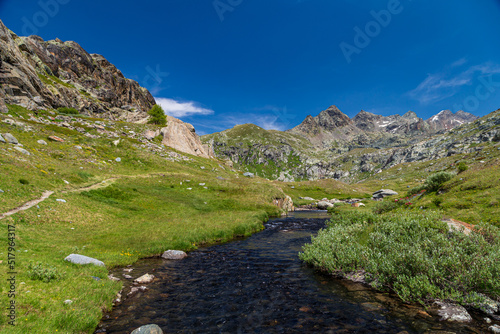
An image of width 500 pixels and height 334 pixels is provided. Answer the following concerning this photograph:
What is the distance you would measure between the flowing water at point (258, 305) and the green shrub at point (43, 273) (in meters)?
3.91

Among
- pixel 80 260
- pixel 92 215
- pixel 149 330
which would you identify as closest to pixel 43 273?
pixel 80 260

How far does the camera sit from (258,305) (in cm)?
1240

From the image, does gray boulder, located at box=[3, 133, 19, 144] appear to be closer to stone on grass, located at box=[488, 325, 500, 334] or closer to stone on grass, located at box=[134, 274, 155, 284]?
stone on grass, located at box=[134, 274, 155, 284]

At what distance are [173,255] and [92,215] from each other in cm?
1423

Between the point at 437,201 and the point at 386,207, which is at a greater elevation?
the point at 437,201

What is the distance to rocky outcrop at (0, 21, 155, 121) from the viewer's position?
2482 inches

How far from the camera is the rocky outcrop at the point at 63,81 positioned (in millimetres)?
63031

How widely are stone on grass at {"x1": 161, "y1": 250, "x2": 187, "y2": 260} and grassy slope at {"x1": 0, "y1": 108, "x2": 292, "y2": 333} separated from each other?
3.36ft

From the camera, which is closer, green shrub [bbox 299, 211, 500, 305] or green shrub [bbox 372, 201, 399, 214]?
green shrub [bbox 299, 211, 500, 305]

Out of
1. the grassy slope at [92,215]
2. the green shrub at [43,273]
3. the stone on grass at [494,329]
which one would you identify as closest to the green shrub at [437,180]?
the grassy slope at [92,215]

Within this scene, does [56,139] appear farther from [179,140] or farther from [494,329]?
[494,329]

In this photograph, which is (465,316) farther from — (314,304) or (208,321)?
(208,321)

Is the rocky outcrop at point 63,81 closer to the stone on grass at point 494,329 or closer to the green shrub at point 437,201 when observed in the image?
the stone on grass at point 494,329

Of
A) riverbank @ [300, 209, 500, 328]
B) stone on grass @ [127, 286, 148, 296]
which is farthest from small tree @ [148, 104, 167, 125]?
riverbank @ [300, 209, 500, 328]
